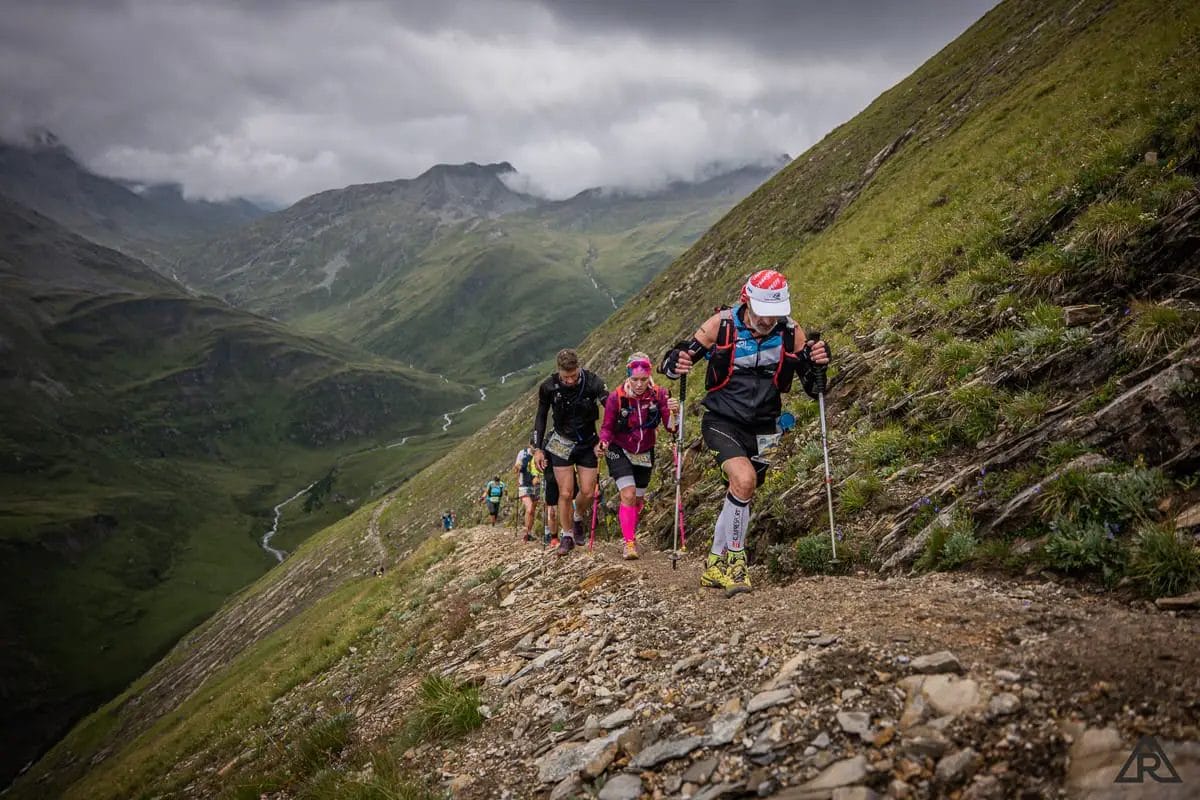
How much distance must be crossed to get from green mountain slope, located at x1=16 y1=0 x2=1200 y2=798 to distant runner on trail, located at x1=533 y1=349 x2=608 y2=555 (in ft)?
8.78

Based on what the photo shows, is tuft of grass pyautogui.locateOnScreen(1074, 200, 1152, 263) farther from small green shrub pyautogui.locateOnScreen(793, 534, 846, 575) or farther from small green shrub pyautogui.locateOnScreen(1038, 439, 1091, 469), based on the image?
small green shrub pyautogui.locateOnScreen(793, 534, 846, 575)

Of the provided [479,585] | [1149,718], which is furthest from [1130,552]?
[479,585]

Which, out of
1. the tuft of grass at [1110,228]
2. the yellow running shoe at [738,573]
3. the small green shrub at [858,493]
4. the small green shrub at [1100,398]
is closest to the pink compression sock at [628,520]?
the yellow running shoe at [738,573]

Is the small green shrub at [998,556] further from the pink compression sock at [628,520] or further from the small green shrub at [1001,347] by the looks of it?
the pink compression sock at [628,520]

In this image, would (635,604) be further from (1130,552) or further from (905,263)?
(905,263)

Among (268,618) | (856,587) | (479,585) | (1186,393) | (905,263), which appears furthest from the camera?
(268,618)

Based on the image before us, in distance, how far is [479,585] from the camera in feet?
52.0

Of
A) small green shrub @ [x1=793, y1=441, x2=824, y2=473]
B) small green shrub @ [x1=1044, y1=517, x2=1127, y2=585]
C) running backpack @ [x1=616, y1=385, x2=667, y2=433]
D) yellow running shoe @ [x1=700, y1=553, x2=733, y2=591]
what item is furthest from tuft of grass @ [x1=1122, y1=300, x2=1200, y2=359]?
running backpack @ [x1=616, y1=385, x2=667, y2=433]

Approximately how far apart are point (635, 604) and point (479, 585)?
7222mm

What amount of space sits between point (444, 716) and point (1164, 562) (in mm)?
8265

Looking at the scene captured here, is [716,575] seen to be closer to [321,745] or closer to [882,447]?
[882,447]

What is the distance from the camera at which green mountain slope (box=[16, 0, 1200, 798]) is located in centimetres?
718

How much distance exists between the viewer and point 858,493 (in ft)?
34.1

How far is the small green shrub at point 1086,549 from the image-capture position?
631cm
